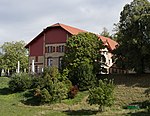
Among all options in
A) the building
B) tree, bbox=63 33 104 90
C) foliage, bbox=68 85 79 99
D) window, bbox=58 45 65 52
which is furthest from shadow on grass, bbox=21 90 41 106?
window, bbox=58 45 65 52

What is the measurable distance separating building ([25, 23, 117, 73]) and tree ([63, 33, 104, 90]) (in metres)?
10.5

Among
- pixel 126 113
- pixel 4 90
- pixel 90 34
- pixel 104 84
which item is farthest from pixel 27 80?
pixel 126 113

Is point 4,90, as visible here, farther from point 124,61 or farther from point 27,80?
point 124,61

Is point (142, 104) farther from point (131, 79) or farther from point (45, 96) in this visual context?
point (45, 96)

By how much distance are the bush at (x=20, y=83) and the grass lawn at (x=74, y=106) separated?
1.14 meters

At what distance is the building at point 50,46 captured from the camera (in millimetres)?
63250

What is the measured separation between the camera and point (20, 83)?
160ft

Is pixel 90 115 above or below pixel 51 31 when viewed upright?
below

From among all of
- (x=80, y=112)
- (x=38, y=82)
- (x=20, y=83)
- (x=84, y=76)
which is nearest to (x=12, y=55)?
(x=20, y=83)

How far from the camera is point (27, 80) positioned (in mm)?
49781

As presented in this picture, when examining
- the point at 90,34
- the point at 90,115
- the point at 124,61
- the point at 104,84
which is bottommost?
the point at 90,115

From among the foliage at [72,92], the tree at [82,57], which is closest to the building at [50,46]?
the tree at [82,57]

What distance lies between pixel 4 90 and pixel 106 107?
1939 cm

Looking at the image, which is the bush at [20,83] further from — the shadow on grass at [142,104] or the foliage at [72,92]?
the shadow on grass at [142,104]
